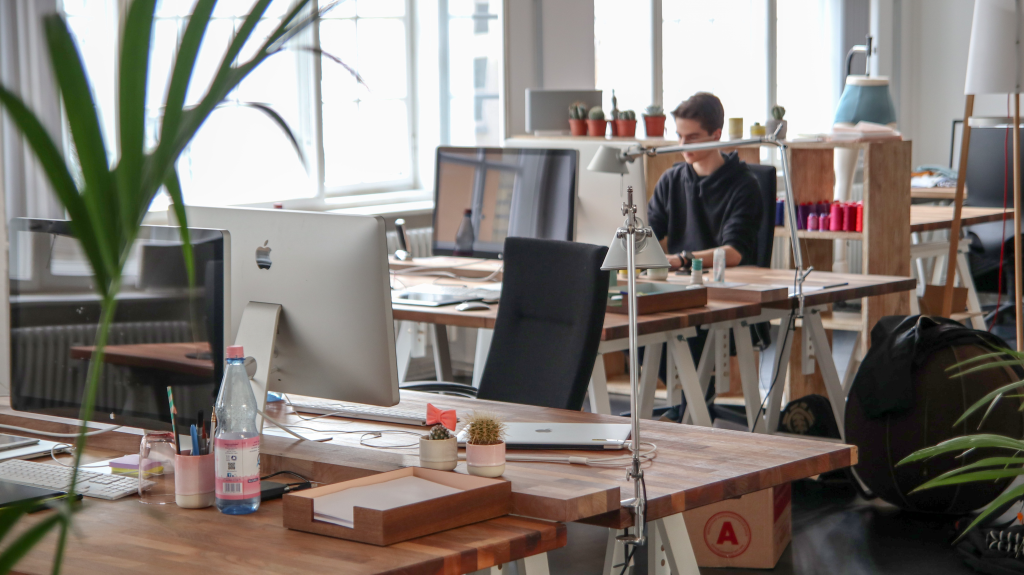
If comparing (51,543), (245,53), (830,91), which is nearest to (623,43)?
(830,91)

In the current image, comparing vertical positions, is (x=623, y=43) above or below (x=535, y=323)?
above

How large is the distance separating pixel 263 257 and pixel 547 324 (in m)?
0.82

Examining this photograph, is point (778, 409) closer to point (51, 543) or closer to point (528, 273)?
point (528, 273)

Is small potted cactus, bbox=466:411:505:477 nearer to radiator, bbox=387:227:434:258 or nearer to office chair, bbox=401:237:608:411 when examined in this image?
office chair, bbox=401:237:608:411

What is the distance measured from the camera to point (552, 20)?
6082mm

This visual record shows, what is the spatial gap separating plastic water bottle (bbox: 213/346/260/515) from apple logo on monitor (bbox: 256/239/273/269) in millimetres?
332

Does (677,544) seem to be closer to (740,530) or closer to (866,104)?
(740,530)


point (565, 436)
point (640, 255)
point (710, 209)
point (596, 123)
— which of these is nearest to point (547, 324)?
point (565, 436)

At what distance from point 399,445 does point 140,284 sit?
1.63 feet

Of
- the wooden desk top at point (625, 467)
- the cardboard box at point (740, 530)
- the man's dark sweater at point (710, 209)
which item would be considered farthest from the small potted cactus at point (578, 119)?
the wooden desk top at point (625, 467)

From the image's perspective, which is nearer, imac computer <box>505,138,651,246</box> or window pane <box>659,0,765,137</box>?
imac computer <box>505,138,651,246</box>

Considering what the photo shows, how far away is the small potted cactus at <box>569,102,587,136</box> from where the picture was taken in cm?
528

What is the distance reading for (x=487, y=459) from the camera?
1607mm

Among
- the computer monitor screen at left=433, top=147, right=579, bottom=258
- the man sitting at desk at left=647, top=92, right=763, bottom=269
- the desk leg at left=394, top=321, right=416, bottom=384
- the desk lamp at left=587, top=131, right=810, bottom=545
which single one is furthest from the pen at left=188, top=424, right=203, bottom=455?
the man sitting at desk at left=647, top=92, right=763, bottom=269
